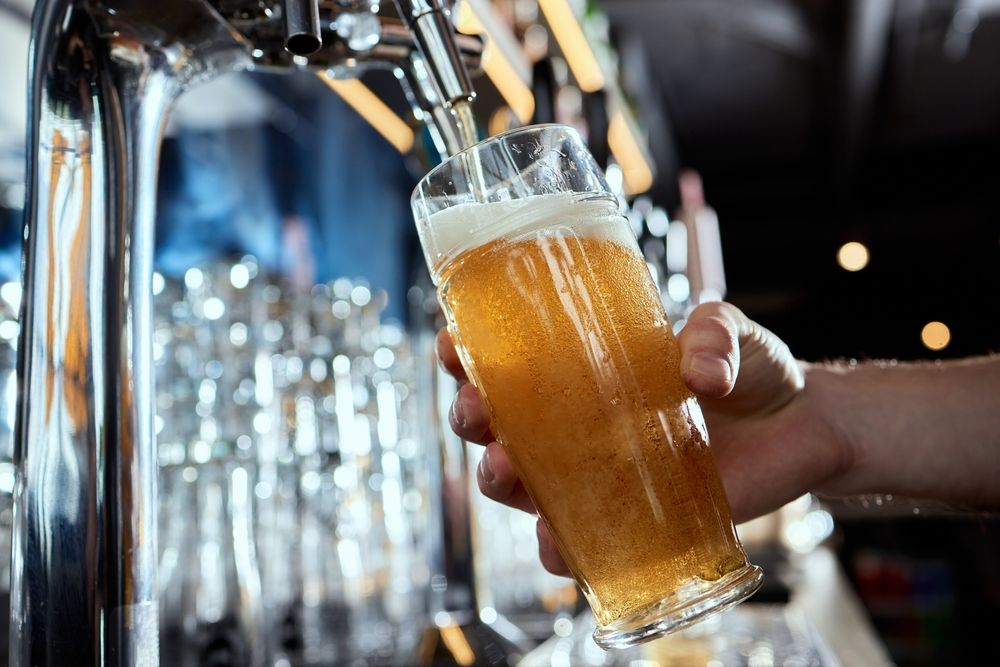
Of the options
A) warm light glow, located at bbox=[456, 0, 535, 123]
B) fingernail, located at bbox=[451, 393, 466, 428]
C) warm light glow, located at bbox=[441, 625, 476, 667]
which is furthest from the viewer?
warm light glow, located at bbox=[456, 0, 535, 123]

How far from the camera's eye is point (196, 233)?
2500 millimetres

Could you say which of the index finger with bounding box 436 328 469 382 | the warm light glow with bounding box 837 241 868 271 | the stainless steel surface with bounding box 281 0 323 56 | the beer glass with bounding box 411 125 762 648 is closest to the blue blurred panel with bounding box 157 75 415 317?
the index finger with bounding box 436 328 469 382

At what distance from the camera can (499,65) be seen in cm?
205

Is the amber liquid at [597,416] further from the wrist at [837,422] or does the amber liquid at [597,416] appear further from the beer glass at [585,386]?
the wrist at [837,422]

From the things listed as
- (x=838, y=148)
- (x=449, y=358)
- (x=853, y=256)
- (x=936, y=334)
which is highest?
(x=838, y=148)

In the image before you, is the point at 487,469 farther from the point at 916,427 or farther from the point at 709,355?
the point at 916,427

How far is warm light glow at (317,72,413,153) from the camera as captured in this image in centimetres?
212

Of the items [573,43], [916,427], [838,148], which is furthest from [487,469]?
[838,148]

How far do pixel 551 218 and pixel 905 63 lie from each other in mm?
5353

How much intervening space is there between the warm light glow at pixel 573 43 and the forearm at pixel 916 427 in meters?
1.29

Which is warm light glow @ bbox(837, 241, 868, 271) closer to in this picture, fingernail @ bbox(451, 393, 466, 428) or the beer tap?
fingernail @ bbox(451, 393, 466, 428)

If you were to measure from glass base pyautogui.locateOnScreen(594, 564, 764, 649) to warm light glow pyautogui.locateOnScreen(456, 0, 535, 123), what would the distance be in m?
1.16

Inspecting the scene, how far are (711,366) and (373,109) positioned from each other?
5.98ft

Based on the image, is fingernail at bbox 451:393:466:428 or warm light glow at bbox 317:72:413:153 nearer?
fingernail at bbox 451:393:466:428
